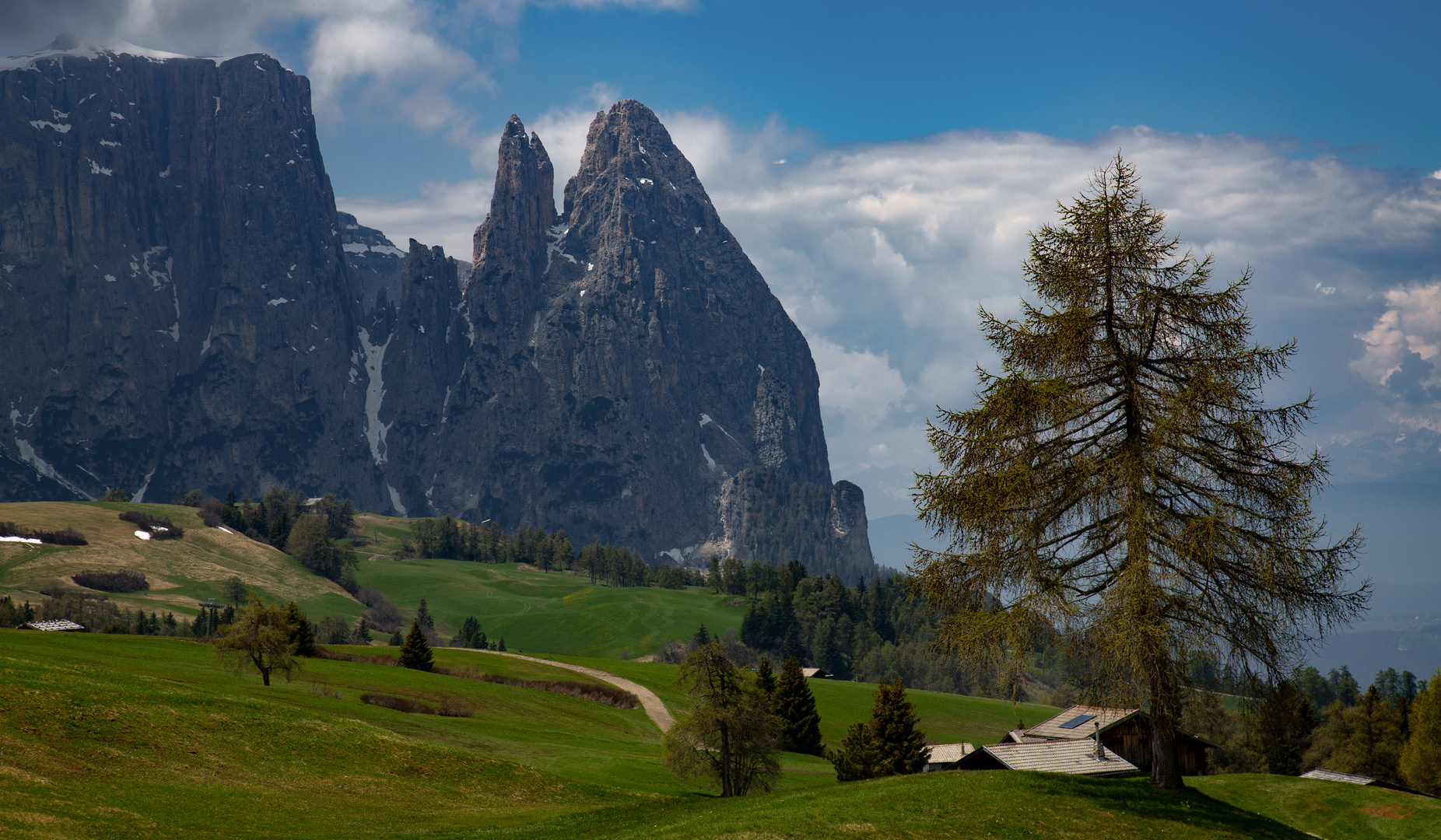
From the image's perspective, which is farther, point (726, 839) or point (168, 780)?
point (168, 780)

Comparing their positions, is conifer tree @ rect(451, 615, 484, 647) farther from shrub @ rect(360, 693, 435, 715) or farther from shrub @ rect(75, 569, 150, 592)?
shrub @ rect(360, 693, 435, 715)

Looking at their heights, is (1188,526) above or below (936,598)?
above

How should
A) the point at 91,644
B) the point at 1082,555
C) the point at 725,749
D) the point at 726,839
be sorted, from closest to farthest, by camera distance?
the point at 726,839 → the point at 1082,555 → the point at 725,749 → the point at 91,644

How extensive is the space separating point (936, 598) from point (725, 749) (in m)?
18.0

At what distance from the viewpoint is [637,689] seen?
8925cm

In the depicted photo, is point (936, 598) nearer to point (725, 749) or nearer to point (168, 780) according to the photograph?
point (725, 749)

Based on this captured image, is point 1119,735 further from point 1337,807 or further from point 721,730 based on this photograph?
point 721,730

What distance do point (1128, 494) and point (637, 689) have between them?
244 feet

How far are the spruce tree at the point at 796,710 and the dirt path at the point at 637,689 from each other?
927 centimetres

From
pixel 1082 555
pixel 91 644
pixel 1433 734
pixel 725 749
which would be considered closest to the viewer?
pixel 1082 555

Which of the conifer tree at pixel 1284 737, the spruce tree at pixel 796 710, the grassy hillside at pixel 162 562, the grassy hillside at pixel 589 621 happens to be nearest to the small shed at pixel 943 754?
the spruce tree at pixel 796 710

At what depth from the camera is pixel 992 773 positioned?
25.2 m

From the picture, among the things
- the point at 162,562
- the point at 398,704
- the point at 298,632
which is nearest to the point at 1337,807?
the point at 398,704

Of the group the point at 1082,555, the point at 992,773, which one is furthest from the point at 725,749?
the point at 1082,555
